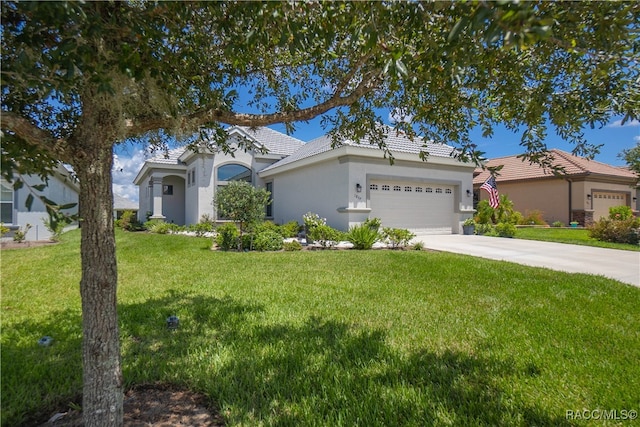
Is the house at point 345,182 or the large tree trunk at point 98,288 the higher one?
the house at point 345,182

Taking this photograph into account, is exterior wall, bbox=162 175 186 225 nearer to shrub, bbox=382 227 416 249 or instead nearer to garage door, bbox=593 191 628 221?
shrub, bbox=382 227 416 249

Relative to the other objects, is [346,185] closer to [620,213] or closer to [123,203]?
[620,213]

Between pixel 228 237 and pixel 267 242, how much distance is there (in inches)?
50.6

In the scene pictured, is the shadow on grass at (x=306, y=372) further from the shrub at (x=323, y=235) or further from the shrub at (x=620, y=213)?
the shrub at (x=620, y=213)

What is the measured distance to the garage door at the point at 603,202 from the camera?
21.3 m

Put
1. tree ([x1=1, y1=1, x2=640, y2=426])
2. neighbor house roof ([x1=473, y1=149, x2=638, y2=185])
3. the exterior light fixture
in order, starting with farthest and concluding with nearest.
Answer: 1. neighbor house roof ([x1=473, y1=149, x2=638, y2=185])
2. the exterior light fixture
3. tree ([x1=1, y1=1, x2=640, y2=426])

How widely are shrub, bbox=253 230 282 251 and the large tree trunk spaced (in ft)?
28.0

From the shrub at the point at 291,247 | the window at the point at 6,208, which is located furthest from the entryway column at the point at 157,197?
the shrub at the point at 291,247

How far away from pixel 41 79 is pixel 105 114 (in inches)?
21.5

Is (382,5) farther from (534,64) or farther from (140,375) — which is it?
(140,375)

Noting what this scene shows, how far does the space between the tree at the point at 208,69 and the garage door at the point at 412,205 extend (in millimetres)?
11257

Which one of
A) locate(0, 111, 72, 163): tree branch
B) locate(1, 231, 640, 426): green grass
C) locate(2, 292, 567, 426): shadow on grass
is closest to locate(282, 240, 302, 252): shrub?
locate(1, 231, 640, 426): green grass

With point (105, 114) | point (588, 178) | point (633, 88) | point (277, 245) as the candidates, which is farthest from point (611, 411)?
point (588, 178)

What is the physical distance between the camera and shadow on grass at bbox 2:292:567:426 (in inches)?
96.4
